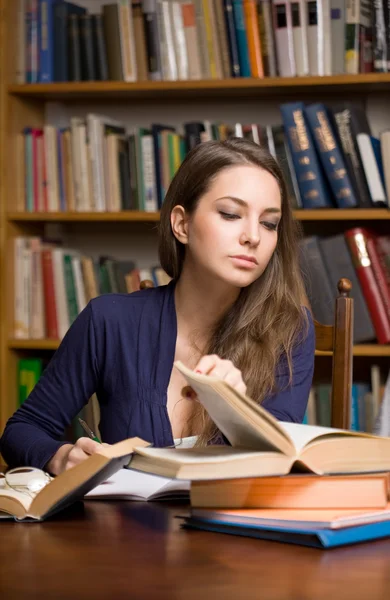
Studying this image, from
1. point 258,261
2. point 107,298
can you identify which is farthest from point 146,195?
point 258,261

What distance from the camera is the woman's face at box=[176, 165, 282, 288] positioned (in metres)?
1.43

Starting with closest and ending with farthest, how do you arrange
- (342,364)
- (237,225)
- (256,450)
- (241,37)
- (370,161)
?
(256,450) → (237,225) → (342,364) → (370,161) → (241,37)

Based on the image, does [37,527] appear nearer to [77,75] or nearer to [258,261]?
[258,261]

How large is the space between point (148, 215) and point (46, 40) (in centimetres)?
66

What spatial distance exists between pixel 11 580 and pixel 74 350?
2.87ft

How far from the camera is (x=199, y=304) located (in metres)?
1.60

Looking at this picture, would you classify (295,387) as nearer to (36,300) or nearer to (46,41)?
(36,300)

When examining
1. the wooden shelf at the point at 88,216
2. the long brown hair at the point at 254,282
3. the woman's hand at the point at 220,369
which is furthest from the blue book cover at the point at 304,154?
the woman's hand at the point at 220,369

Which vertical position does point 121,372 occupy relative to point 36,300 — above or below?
below

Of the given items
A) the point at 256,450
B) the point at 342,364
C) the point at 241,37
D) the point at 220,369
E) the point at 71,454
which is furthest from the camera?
the point at 241,37

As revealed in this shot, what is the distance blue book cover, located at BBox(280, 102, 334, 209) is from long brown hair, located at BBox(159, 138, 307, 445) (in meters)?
0.96

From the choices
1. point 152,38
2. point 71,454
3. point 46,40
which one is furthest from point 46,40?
point 71,454

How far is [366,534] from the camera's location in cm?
85

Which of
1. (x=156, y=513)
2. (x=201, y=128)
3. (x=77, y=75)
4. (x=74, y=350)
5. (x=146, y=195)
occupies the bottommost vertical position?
(x=156, y=513)
